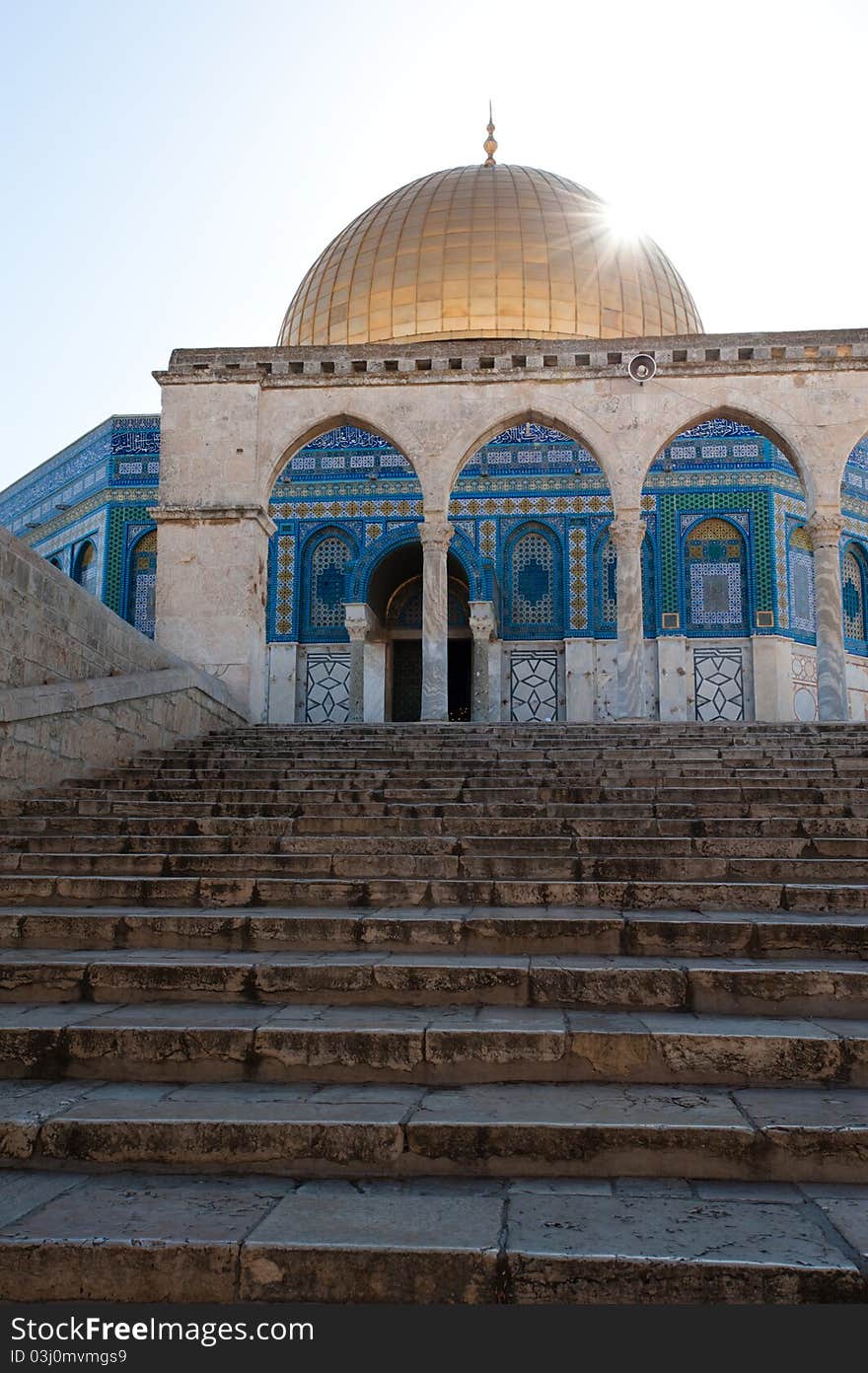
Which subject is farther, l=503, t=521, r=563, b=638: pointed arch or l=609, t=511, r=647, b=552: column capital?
l=503, t=521, r=563, b=638: pointed arch

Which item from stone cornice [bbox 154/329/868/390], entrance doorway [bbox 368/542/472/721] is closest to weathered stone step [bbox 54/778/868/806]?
stone cornice [bbox 154/329/868/390]

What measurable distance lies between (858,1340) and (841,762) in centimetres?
534

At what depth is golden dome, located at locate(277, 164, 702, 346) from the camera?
57.6 ft

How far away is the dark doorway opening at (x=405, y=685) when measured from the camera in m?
17.8

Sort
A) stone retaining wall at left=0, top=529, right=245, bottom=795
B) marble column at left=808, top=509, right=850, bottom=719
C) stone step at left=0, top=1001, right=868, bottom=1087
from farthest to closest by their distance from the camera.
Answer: marble column at left=808, top=509, right=850, bottom=719, stone retaining wall at left=0, top=529, right=245, bottom=795, stone step at left=0, top=1001, right=868, bottom=1087

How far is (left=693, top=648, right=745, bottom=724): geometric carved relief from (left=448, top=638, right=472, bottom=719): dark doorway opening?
3702 millimetres

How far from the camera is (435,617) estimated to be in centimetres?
1107

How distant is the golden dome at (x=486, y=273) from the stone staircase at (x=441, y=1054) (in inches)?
525

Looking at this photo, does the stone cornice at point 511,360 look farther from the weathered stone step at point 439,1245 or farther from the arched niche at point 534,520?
the weathered stone step at point 439,1245

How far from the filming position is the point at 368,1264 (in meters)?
2.11

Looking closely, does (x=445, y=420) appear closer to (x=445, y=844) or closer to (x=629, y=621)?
(x=629, y=621)

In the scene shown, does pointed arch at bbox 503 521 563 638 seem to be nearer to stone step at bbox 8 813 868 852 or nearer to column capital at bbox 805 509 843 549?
column capital at bbox 805 509 843 549

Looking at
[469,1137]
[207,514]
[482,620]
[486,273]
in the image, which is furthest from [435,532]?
[469,1137]

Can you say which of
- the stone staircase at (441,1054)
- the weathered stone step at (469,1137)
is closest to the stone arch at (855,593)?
the stone staircase at (441,1054)
